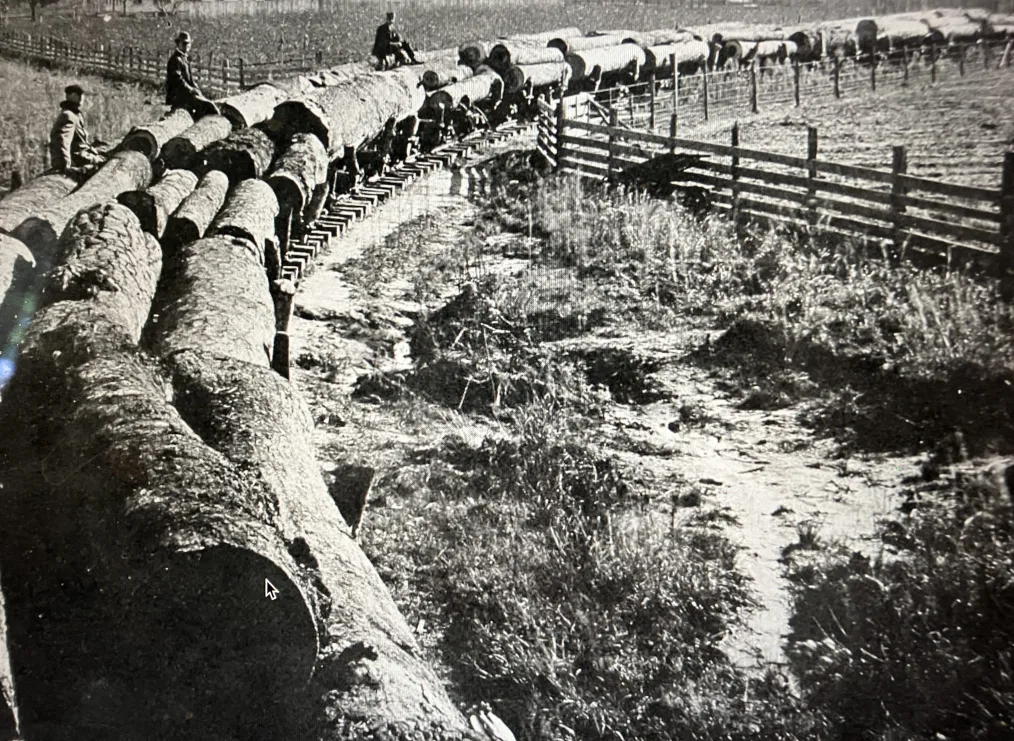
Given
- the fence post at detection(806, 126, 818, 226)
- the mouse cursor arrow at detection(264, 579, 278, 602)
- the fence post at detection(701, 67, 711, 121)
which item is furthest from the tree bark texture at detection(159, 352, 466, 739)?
the fence post at detection(701, 67, 711, 121)

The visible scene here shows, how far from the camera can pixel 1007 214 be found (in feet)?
23.9

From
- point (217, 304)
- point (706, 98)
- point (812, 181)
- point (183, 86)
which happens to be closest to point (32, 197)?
point (217, 304)

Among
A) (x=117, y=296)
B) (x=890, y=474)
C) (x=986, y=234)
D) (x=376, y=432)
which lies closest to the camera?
(x=117, y=296)

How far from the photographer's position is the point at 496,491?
580cm

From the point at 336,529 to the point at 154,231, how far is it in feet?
12.4

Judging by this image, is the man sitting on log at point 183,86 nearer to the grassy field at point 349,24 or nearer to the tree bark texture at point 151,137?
the grassy field at point 349,24

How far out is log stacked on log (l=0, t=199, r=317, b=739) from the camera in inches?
112

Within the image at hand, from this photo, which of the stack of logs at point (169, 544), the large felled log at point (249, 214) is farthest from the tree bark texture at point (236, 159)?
the stack of logs at point (169, 544)

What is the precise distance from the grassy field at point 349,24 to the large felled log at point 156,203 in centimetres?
123

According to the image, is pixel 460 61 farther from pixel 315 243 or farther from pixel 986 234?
pixel 986 234

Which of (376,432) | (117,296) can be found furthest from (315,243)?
(117,296)

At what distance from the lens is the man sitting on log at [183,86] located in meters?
9.32

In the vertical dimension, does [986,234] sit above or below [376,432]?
above

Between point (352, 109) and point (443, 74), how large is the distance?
5.41 meters
